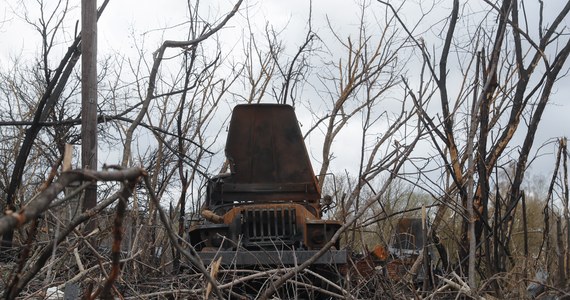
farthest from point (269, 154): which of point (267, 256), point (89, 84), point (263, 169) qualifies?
point (89, 84)

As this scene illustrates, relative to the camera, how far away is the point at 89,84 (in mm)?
10531

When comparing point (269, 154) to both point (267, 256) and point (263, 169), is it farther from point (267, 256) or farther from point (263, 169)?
point (267, 256)

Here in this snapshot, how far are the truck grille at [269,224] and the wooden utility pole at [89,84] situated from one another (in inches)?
93.0

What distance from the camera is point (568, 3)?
31.8 ft

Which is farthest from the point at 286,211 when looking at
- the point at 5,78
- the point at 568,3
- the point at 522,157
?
the point at 5,78

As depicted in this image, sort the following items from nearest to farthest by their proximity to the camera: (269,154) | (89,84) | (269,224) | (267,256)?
(267,256) < (269,224) < (269,154) < (89,84)

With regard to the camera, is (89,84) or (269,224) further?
(89,84)

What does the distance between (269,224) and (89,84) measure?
3442 mm

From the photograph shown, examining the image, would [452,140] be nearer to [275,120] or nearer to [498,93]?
[498,93]

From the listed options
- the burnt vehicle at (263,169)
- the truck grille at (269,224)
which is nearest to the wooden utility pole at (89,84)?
the burnt vehicle at (263,169)

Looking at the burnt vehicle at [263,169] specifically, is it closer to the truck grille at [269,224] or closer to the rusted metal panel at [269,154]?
the rusted metal panel at [269,154]

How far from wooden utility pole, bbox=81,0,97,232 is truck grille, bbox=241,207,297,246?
2363mm

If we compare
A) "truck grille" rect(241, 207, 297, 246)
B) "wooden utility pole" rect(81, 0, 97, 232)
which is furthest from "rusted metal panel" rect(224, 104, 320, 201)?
"wooden utility pole" rect(81, 0, 97, 232)

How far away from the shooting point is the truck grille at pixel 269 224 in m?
8.91
